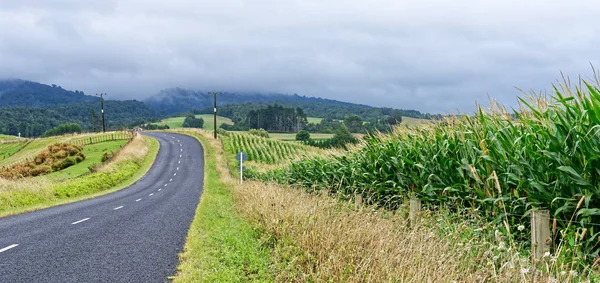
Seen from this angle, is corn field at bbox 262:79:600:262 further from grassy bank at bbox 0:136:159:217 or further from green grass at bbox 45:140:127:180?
green grass at bbox 45:140:127:180

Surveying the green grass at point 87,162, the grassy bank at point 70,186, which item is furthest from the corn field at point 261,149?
the green grass at point 87,162

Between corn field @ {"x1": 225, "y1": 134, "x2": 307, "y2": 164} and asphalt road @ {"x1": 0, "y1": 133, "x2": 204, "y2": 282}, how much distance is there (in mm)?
46589

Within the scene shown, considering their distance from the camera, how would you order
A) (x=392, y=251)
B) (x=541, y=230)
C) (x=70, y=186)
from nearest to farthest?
(x=541, y=230) < (x=392, y=251) < (x=70, y=186)

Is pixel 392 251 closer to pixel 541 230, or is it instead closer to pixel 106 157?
pixel 541 230

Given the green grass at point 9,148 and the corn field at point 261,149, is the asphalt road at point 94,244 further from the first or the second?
the green grass at point 9,148

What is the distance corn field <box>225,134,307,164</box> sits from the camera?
223 feet

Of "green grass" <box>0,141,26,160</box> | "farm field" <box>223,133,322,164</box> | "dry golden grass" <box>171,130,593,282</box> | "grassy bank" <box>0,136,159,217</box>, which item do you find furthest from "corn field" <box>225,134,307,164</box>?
"dry golden grass" <box>171,130,593,282</box>

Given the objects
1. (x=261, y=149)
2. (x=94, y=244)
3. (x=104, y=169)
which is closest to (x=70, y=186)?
(x=104, y=169)

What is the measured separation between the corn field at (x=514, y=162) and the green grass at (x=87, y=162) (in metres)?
34.4

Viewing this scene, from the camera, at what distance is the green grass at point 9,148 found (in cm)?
7003

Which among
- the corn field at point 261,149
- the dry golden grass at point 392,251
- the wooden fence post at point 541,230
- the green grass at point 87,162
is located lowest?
the corn field at point 261,149

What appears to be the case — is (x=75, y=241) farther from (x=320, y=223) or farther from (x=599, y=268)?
(x=599, y=268)

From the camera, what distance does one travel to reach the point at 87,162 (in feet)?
162

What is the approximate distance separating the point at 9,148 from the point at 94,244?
81325 mm
